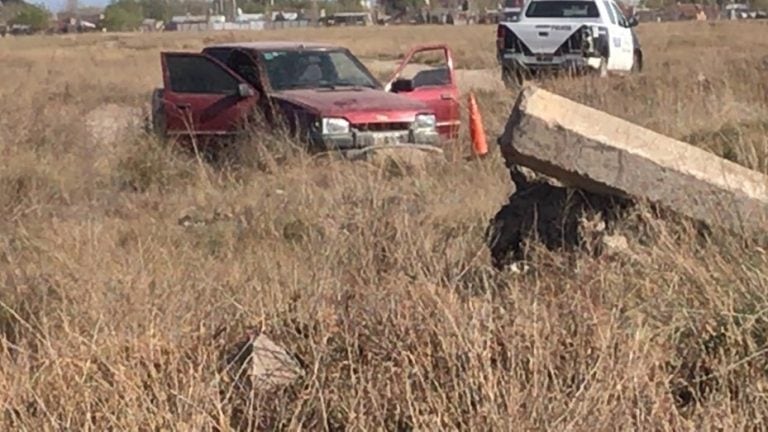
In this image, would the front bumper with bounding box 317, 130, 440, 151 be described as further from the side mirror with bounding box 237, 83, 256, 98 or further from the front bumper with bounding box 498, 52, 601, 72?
the front bumper with bounding box 498, 52, 601, 72

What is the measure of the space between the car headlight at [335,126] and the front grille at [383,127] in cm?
15

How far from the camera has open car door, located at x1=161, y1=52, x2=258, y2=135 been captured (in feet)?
40.2

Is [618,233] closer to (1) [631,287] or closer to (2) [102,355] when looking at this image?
(1) [631,287]

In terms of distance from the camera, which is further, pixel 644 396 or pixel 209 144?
pixel 209 144

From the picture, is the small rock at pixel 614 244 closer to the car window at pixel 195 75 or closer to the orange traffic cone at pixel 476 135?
the orange traffic cone at pixel 476 135

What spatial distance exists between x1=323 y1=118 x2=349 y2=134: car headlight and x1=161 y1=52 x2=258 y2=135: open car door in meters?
1.17

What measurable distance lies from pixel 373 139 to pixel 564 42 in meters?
9.34

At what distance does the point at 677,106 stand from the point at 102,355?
1054 cm

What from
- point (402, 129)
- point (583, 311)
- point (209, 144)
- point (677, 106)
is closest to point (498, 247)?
point (583, 311)

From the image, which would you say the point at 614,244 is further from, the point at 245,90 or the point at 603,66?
the point at 603,66

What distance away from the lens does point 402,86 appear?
1313cm

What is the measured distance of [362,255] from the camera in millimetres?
5414

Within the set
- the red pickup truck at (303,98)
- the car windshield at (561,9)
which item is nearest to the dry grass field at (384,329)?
the red pickup truck at (303,98)

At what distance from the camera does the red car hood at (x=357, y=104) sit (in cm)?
1148
